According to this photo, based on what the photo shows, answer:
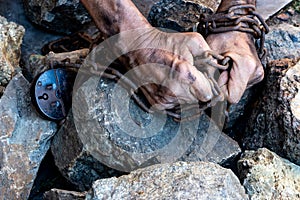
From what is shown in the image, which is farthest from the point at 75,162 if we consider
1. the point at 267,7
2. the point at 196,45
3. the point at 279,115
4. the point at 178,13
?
the point at 267,7

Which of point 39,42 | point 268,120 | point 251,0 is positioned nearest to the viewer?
point 268,120

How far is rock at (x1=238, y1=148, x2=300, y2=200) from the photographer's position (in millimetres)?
1706

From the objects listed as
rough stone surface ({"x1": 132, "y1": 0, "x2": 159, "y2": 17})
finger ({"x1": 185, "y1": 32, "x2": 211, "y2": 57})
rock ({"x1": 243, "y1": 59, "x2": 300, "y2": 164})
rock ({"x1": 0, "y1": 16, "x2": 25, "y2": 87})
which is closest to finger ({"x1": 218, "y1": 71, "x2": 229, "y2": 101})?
finger ({"x1": 185, "y1": 32, "x2": 211, "y2": 57})

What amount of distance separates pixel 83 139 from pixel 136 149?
199mm

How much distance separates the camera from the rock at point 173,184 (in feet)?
4.75

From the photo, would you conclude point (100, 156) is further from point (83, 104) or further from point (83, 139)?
point (83, 104)

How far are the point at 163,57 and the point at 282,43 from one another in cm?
79

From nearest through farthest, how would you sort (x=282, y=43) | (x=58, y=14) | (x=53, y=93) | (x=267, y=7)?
(x=53, y=93)
(x=282, y=43)
(x=267, y=7)
(x=58, y=14)

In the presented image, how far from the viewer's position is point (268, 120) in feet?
6.40

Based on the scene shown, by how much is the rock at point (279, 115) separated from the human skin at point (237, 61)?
10 centimetres

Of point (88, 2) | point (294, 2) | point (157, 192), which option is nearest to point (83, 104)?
point (88, 2)

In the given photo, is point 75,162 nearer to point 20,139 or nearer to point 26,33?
point 20,139

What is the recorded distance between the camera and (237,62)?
1.77 m

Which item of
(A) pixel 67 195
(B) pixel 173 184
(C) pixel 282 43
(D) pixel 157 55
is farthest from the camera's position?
(C) pixel 282 43
